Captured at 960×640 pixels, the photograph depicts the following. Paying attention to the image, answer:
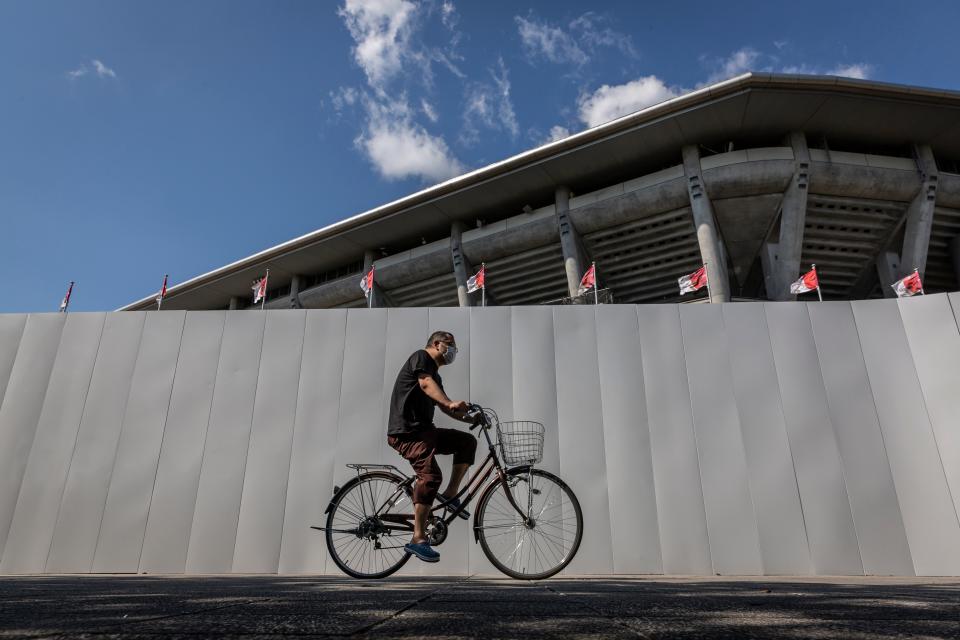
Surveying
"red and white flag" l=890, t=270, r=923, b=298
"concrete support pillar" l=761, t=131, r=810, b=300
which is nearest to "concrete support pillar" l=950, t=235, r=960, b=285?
"red and white flag" l=890, t=270, r=923, b=298

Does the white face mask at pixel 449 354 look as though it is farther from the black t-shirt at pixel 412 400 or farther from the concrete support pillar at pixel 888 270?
the concrete support pillar at pixel 888 270

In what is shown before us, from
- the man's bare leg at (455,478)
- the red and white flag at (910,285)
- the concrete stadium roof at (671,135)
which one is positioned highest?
the concrete stadium roof at (671,135)

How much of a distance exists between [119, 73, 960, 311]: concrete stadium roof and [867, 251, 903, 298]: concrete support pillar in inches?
195

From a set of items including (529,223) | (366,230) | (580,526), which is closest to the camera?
(580,526)

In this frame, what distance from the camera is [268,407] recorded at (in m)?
6.95

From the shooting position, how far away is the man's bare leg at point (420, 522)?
12.7 ft

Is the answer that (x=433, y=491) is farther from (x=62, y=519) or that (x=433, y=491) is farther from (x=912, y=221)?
(x=912, y=221)

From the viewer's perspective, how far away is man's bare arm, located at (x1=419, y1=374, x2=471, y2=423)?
391cm

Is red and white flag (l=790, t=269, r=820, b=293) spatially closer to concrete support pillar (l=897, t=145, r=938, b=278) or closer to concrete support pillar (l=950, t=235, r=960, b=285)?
concrete support pillar (l=897, t=145, r=938, b=278)

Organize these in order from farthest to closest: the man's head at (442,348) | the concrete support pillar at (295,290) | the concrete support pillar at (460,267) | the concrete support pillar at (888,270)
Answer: the concrete support pillar at (295,290) < the concrete support pillar at (460,267) < the concrete support pillar at (888,270) < the man's head at (442,348)

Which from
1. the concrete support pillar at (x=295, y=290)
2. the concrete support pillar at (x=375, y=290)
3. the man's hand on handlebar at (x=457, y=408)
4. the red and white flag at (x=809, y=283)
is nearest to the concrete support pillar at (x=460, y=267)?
the concrete support pillar at (x=375, y=290)

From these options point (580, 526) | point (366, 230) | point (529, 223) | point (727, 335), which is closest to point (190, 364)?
point (580, 526)

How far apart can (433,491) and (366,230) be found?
2664 centimetres

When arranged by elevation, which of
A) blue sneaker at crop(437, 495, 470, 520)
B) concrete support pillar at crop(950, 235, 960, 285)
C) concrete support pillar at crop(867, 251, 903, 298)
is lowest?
blue sneaker at crop(437, 495, 470, 520)
